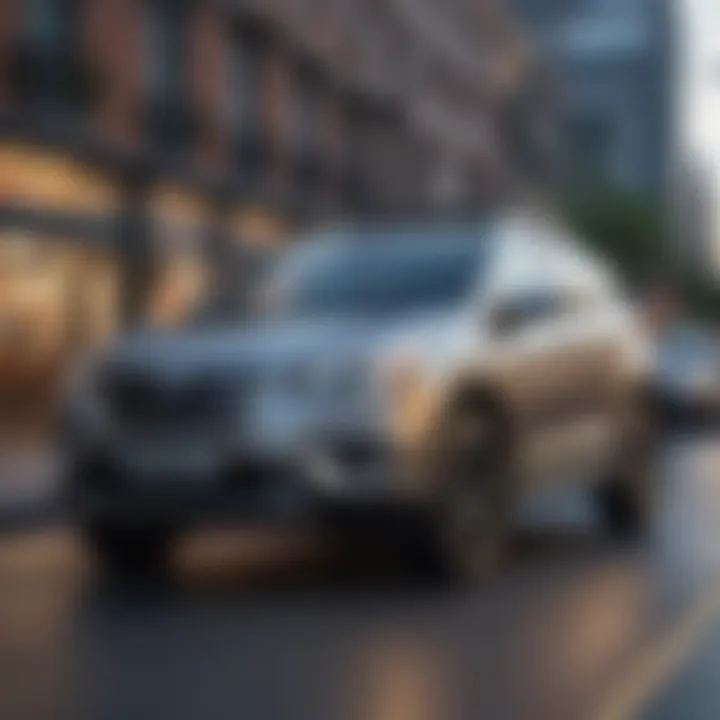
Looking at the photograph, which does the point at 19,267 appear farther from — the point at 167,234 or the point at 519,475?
the point at 519,475

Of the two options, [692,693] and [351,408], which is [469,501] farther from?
[692,693]

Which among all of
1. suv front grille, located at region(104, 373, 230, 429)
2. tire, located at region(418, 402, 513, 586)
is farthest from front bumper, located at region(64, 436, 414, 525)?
tire, located at region(418, 402, 513, 586)

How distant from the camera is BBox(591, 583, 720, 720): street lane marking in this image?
7379mm

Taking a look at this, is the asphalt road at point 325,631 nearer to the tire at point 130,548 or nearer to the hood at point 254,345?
the tire at point 130,548

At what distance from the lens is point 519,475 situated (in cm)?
1162

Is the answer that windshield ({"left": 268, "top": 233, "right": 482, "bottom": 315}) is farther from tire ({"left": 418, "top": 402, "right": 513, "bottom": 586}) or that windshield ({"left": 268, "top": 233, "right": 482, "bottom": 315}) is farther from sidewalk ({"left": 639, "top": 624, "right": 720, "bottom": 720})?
sidewalk ({"left": 639, "top": 624, "right": 720, "bottom": 720})

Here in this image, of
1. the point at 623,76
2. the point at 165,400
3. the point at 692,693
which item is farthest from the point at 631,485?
the point at 623,76

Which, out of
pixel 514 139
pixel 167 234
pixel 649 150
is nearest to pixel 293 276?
pixel 167 234

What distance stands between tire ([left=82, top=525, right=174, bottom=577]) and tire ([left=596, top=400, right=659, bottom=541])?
3.32m

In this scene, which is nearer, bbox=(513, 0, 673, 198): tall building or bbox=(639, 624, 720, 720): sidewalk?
bbox=(639, 624, 720, 720): sidewalk

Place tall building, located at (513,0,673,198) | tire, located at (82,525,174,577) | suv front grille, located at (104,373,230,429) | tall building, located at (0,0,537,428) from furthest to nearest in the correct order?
tall building, located at (513,0,673,198) → tall building, located at (0,0,537,428) → tire, located at (82,525,174,577) → suv front grille, located at (104,373,230,429)

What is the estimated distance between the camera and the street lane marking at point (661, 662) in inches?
291

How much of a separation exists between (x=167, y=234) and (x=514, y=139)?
Answer: 44.1 metres

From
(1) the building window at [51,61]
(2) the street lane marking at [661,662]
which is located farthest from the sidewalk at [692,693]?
(1) the building window at [51,61]
